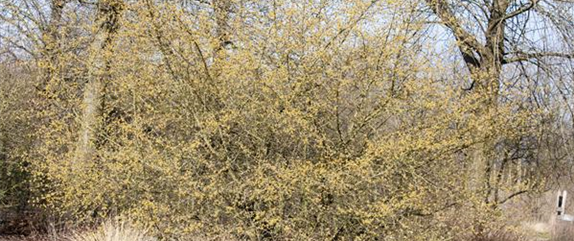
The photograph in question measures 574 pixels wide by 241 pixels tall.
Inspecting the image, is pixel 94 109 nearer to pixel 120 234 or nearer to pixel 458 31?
pixel 120 234

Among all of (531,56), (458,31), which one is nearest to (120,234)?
(458,31)

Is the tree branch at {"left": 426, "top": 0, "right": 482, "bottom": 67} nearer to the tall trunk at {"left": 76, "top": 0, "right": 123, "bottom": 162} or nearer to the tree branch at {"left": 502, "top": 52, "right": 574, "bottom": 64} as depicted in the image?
the tree branch at {"left": 502, "top": 52, "right": 574, "bottom": 64}

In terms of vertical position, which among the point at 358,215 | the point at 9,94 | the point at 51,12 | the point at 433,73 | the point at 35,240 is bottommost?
the point at 35,240

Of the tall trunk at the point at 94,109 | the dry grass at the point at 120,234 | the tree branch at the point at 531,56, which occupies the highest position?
the tree branch at the point at 531,56

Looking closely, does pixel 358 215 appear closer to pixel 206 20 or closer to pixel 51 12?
pixel 206 20

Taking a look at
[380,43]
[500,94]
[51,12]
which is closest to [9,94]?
[51,12]

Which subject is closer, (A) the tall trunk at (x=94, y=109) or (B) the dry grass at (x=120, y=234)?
(A) the tall trunk at (x=94, y=109)

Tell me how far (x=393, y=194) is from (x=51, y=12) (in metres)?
6.28

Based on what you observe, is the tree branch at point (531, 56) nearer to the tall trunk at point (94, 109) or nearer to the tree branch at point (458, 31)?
the tree branch at point (458, 31)

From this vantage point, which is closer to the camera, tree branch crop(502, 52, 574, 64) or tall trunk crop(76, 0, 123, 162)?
tall trunk crop(76, 0, 123, 162)

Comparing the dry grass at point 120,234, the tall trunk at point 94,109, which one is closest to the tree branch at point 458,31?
the tall trunk at point 94,109

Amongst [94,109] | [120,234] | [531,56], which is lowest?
[120,234]

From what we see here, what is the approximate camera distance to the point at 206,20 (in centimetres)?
495

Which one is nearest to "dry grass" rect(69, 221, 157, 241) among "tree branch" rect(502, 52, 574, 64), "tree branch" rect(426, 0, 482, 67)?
"tree branch" rect(426, 0, 482, 67)
